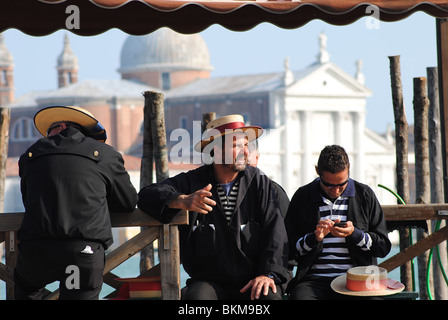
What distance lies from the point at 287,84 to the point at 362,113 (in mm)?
7353

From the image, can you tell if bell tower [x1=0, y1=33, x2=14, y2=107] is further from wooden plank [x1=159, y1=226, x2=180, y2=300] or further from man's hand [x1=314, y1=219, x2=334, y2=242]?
man's hand [x1=314, y1=219, x2=334, y2=242]

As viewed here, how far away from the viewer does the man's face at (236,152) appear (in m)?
4.42

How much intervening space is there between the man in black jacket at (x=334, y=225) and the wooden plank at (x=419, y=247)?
864 millimetres

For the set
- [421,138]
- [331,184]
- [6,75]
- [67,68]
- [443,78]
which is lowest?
[331,184]

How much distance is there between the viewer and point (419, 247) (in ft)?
17.6

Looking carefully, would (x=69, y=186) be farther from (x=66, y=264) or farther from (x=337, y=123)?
(x=337, y=123)

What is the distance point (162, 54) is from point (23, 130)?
18.0 meters

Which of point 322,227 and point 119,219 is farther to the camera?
point 119,219

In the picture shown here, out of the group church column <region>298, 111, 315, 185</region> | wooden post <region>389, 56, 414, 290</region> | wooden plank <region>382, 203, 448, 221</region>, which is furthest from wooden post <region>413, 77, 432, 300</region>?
church column <region>298, 111, 315, 185</region>

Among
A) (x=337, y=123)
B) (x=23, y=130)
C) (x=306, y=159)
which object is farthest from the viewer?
(x=337, y=123)

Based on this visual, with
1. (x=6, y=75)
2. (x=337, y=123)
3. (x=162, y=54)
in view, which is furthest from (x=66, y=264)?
(x=162, y=54)

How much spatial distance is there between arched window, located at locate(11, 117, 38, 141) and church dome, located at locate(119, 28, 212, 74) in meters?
14.4
